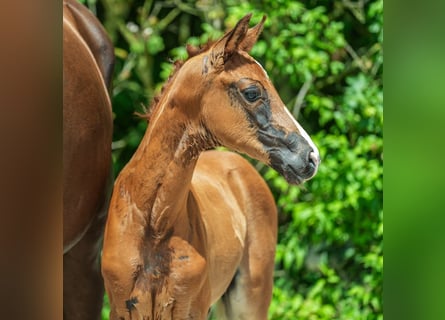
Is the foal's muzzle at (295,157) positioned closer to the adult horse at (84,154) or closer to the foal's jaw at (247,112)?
the foal's jaw at (247,112)

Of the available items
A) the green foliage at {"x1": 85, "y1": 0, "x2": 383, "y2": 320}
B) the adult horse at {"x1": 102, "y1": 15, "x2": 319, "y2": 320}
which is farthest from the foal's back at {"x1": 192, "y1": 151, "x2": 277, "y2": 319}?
the green foliage at {"x1": 85, "y1": 0, "x2": 383, "y2": 320}

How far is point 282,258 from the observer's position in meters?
3.02

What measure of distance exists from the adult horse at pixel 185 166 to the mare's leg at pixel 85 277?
0.28 metres

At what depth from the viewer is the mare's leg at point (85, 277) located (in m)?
1.75

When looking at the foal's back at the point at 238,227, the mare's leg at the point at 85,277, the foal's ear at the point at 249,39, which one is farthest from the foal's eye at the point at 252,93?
the mare's leg at the point at 85,277

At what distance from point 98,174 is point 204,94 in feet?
1.32

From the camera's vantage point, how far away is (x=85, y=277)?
1.78 m

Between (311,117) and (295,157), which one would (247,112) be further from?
(311,117)

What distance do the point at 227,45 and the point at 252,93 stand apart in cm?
11

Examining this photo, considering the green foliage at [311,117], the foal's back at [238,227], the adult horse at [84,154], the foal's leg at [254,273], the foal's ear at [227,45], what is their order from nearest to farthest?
the foal's ear at [227,45] < the adult horse at [84,154] < the foal's back at [238,227] < the foal's leg at [254,273] < the green foliage at [311,117]

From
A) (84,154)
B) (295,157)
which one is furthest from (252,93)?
(84,154)
